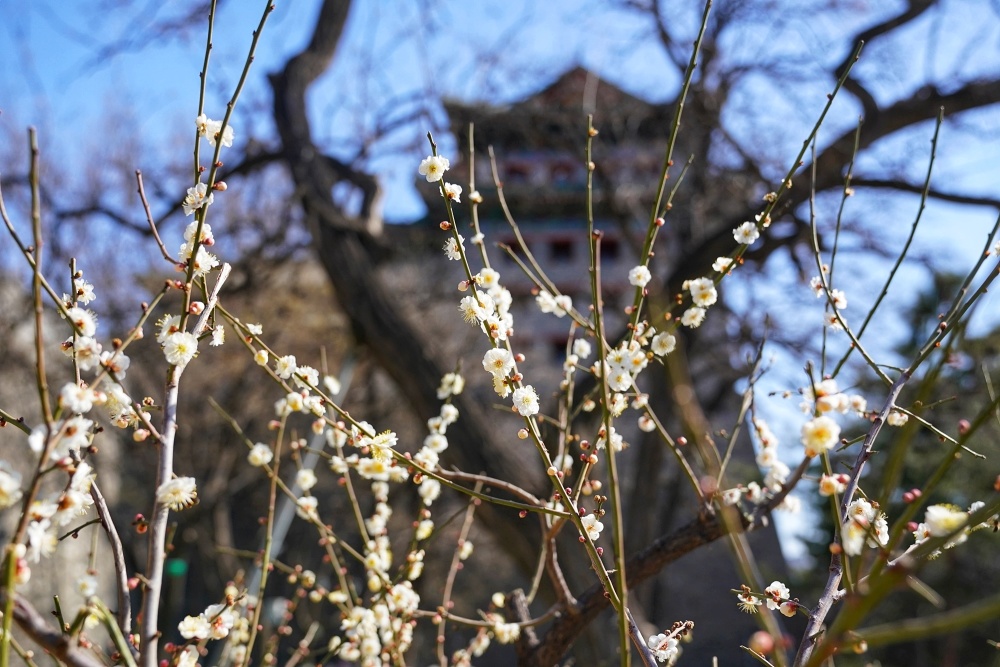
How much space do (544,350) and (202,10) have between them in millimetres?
6893

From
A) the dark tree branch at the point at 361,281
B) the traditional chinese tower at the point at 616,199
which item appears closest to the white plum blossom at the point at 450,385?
the dark tree branch at the point at 361,281

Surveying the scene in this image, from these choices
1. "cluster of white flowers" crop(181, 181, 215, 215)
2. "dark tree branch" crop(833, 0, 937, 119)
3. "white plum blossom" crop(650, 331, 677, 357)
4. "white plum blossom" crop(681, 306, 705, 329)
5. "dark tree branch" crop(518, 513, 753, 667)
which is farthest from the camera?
"dark tree branch" crop(833, 0, 937, 119)

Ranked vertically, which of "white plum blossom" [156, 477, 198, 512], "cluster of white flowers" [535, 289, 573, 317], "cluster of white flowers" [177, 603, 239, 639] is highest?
"cluster of white flowers" [535, 289, 573, 317]

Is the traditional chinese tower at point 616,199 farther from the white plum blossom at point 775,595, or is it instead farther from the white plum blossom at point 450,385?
the white plum blossom at point 775,595

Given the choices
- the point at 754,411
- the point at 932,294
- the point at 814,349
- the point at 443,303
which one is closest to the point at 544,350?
the point at 443,303

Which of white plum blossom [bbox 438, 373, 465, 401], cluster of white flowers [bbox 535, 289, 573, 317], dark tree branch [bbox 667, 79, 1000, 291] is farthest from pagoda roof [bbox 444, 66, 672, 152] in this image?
cluster of white flowers [bbox 535, 289, 573, 317]

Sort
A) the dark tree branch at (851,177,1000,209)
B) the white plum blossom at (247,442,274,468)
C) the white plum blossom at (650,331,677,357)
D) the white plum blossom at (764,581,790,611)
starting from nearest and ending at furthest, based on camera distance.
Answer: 1. the white plum blossom at (764,581,790,611)
2. the white plum blossom at (650,331,677,357)
3. the white plum blossom at (247,442,274,468)
4. the dark tree branch at (851,177,1000,209)

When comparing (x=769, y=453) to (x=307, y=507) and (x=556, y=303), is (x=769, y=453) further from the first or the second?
(x=307, y=507)

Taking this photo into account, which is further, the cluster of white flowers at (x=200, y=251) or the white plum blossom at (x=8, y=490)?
the cluster of white flowers at (x=200, y=251)

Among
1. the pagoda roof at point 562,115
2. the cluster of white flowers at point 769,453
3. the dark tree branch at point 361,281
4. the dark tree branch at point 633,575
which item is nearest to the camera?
the cluster of white flowers at point 769,453

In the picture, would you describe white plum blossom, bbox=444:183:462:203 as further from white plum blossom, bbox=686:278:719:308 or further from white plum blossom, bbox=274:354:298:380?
white plum blossom, bbox=686:278:719:308

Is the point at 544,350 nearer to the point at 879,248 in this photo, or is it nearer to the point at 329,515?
the point at 329,515

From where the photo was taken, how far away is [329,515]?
10516 mm

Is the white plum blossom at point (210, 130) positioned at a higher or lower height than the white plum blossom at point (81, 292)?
higher
